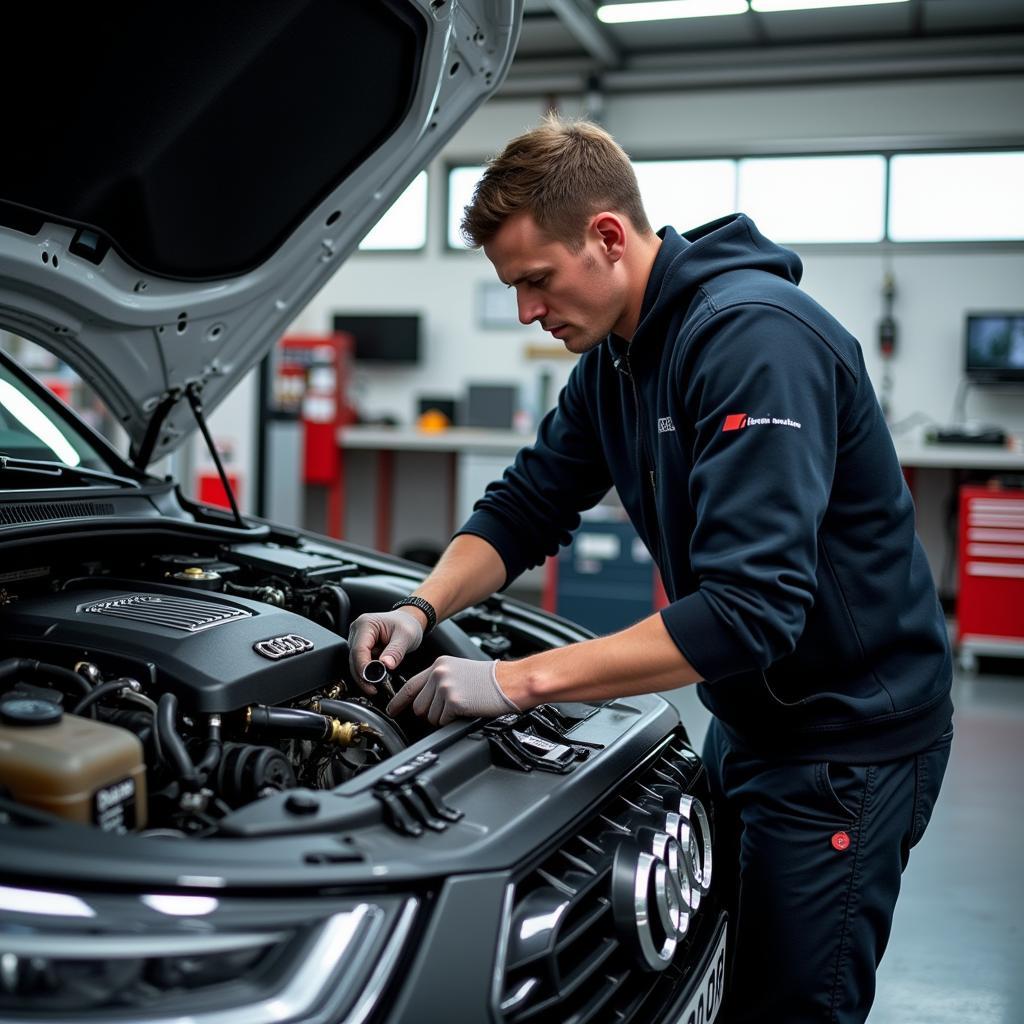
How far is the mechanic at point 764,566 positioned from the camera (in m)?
1.09

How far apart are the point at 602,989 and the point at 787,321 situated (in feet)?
2.29

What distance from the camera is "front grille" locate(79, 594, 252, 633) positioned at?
1.21 meters

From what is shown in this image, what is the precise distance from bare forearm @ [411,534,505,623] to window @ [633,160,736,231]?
5589 millimetres

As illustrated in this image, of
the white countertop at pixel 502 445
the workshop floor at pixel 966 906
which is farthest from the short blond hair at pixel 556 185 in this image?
the white countertop at pixel 502 445

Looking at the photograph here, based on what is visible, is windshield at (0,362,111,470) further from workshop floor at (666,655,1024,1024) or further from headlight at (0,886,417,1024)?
workshop floor at (666,655,1024,1024)

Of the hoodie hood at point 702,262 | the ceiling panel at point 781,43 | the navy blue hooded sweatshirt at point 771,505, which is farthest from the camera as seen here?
the ceiling panel at point 781,43

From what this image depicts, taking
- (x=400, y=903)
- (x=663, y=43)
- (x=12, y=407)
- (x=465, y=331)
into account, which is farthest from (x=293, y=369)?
(x=400, y=903)

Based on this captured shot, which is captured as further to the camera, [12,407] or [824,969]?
[12,407]

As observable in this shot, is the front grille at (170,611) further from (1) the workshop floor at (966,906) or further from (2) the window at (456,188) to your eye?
(2) the window at (456,188)

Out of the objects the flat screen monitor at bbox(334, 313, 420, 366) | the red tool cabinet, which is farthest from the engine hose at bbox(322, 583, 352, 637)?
the flat screen monitor at bbox(334, 313, 420, 366)

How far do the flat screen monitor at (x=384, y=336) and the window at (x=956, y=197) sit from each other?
311 cm

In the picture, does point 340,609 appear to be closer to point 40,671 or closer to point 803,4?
point 40,671

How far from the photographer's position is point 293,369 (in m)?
6.81

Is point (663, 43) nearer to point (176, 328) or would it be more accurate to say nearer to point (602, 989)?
A: point (176, 328)
